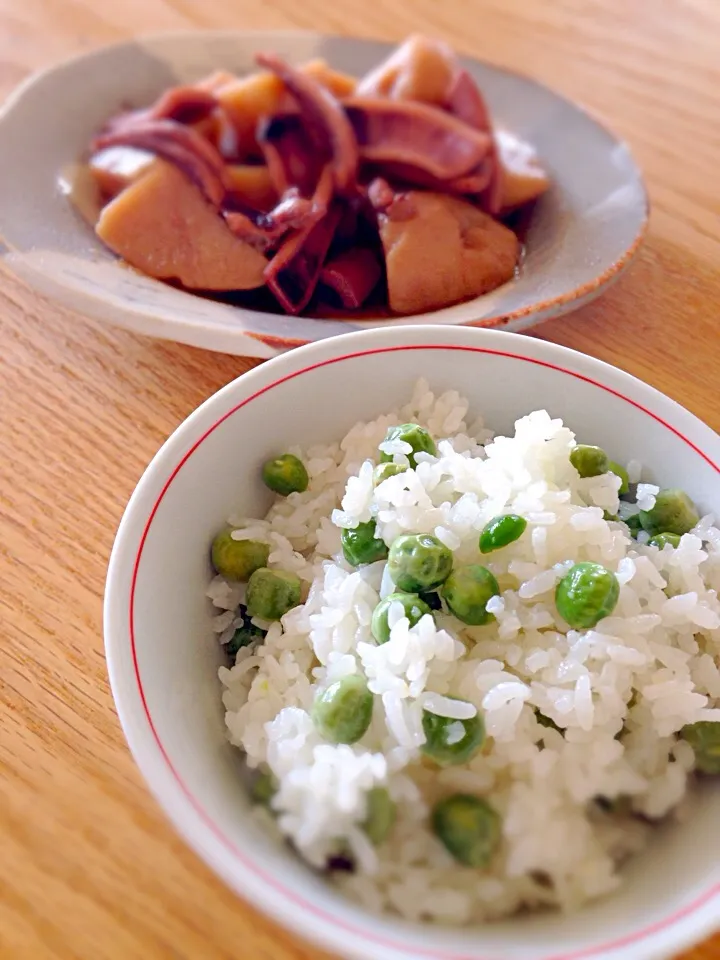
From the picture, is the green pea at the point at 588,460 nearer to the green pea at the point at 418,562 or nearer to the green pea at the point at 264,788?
the green pea at the point at 418,562

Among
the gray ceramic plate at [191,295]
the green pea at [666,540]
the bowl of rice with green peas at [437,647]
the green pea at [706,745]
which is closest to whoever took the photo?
the bowl of rice with green peas at [437,647]

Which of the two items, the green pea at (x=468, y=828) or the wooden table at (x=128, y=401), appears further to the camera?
the wooden table at (x=128, y=401)

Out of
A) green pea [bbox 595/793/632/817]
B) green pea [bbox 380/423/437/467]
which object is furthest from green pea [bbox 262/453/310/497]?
green pea [bbox 595/793/632/817]

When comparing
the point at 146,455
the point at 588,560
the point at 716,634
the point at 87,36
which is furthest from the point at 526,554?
the point at 87,36

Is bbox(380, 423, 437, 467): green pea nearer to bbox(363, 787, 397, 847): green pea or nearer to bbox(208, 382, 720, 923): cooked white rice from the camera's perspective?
bbox(208, 382, 720, 923): cooked white rice

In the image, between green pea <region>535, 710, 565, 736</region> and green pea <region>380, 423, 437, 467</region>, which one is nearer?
green pea <region>535, 710, 565, 736</region>

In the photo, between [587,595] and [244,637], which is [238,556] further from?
[587,595]

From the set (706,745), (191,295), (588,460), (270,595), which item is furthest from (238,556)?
(191,295)

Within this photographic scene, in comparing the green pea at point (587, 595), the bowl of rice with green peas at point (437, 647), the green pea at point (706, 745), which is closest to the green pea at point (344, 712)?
the bowl of rice with green peas at point (437, 647)
